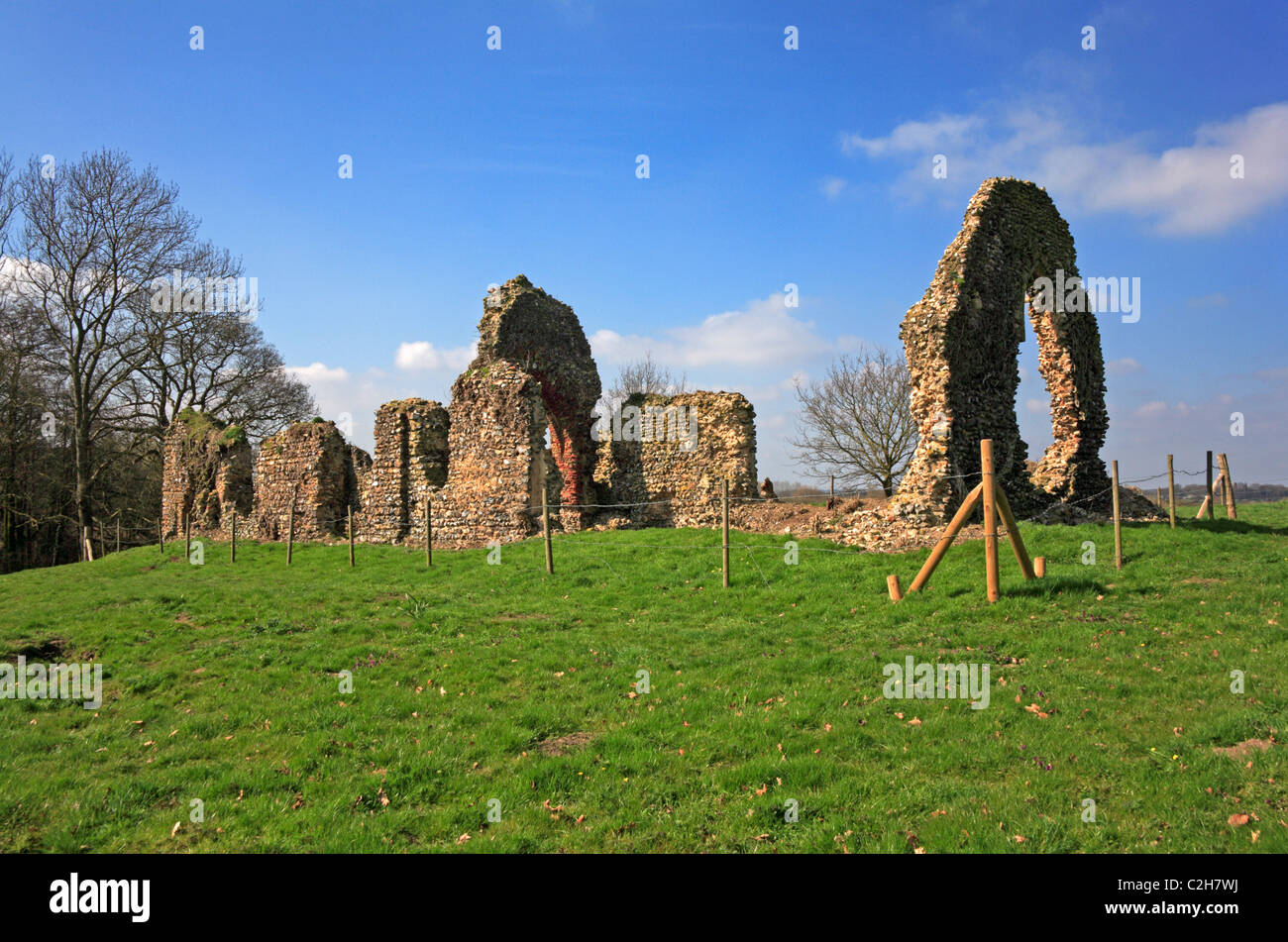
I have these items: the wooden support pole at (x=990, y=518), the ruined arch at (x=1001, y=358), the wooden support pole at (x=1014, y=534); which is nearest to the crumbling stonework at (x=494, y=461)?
the ruined arch at (x=1001, y=358)

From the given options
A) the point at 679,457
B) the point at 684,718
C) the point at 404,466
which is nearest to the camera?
the point at 684,718

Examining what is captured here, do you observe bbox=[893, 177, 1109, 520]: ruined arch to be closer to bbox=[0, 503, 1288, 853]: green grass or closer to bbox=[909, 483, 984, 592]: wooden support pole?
bbox=[0, 503, 1288, 853]: green grass

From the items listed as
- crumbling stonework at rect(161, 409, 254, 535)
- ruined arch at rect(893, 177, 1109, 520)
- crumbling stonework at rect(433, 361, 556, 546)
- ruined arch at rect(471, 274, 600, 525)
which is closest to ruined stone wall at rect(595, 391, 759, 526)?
ruined arch at rect(471, 274, 600, 525)

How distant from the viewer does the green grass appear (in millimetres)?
4949

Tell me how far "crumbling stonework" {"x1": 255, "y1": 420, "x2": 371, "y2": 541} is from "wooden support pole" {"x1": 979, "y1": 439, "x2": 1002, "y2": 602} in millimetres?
20287

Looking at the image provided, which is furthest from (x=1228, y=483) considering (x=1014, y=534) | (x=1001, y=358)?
(x=1014, y=534)

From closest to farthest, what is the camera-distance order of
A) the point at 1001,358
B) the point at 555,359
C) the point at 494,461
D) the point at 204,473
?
the point at 1001,358
the point at 494,461
the point at 555,359
the point at 204,473

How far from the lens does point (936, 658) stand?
820cm

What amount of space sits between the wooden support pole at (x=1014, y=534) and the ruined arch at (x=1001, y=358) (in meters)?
4.19

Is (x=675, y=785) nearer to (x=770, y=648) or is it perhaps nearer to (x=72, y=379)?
(x=770, y=648)

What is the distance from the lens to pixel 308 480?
25.5 meters

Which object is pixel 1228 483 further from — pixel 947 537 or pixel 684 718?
pixel 684 718

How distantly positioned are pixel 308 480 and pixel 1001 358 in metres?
23.1

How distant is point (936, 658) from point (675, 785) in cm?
421
